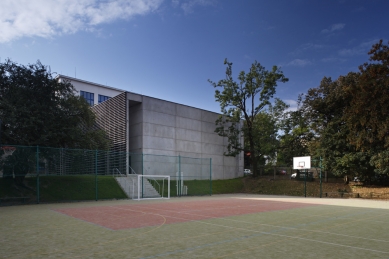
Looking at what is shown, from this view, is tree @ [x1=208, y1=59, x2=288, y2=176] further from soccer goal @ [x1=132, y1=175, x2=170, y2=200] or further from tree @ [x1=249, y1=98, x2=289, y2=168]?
soccer goal @ [x1=132, y1=175, x2=170, y2=200]

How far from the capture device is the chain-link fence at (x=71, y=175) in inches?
686

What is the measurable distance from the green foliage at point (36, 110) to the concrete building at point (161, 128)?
6.09 meters

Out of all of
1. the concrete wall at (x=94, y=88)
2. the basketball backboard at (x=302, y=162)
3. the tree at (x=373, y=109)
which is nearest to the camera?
the tree at (x=373, y=109)

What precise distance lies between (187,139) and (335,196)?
14669mm

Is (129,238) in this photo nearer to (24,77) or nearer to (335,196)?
(24,77)

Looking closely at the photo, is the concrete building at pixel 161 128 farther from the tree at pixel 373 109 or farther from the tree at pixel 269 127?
the tree at pixel 373 109

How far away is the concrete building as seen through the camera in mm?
28516

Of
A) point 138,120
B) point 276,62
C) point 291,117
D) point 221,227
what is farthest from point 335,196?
point 221,227

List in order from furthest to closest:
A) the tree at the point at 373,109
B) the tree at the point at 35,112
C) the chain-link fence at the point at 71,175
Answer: the tree at the point at 373,109
the tree at the point at 35,112
the chain-link fence at the point at 71,175

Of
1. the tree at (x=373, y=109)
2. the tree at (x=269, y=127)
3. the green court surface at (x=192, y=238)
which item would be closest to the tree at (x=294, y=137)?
the tree at (x=269, y=127)

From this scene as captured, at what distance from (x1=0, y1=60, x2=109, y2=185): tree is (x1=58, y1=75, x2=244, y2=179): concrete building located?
598cm

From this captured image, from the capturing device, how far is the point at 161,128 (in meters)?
29.8

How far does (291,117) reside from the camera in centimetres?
3312

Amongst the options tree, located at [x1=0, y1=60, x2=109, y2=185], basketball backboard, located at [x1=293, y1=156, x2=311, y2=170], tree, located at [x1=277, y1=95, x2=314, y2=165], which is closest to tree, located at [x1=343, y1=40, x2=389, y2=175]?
basketball backboard, located at [x1=293, y1=156, x2=311, y2=170]
